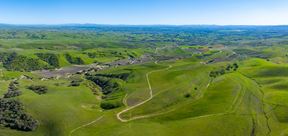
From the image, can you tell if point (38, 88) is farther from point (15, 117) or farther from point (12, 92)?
point (15, 117)

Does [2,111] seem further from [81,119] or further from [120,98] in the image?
[120,98]

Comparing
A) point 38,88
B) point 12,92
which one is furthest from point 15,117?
point 38,88

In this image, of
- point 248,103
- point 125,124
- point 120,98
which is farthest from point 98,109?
point 248,103

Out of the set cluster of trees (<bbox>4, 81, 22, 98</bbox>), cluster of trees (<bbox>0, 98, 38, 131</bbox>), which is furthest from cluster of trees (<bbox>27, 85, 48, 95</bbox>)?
cluster of trees (<bbox>0, 98, 38, 131</bbox>)

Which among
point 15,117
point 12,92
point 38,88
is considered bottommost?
point 38,88

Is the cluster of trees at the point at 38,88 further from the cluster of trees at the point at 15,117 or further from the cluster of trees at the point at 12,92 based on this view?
the cluster of trees at the point at 15,117

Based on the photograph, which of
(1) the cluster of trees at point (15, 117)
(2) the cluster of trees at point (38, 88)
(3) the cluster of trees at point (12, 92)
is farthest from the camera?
(2) the cluster of trees at point (38, 88)

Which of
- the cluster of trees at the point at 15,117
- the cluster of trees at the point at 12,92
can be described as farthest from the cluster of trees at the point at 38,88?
the cluster of trees at the point at 15,117

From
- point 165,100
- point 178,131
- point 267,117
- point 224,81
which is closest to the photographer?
point 178,131
